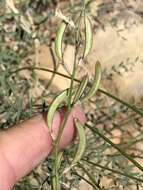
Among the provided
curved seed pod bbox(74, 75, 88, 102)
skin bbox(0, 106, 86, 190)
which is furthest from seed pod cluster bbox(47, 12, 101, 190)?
skin bbox(0, 106, 86, 190)

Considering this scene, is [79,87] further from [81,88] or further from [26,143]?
[26,143]

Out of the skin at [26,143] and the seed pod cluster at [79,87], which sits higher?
the seed pod cluster at [79,87]

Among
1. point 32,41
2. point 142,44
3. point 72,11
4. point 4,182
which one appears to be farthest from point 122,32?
point 4,182

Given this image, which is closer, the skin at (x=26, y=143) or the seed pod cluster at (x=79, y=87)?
the seed pod cluster at (x=79, y=87)

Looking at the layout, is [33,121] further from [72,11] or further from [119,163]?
[72,11]

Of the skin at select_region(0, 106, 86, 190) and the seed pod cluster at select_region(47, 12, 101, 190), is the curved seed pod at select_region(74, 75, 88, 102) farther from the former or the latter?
the skin at select_region(0, 106, 86, 190)

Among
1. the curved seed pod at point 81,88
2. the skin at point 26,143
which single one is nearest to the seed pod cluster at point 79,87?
the curved seed pod at point 81,88

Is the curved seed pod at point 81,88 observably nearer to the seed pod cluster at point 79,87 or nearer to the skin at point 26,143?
the seed pod cluster at point 79,87

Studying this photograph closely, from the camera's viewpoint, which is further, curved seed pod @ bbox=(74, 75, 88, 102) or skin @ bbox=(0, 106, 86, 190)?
skin @ bbox=(0, 106, 86, 190)
